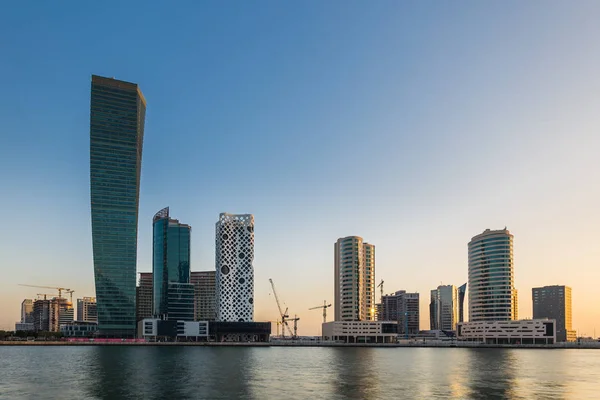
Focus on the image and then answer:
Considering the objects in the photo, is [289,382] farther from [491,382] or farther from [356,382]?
[491,382]

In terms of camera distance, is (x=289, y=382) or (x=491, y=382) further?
(x=491, y=382)

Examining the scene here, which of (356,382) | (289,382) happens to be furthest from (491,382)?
(289,382)

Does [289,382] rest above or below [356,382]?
above

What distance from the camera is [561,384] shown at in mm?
110125

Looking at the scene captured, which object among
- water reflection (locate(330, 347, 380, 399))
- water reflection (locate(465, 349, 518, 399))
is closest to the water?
water reflection (locate(465, 349, 518, 399))

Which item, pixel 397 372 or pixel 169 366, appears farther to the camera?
pixel 169 366

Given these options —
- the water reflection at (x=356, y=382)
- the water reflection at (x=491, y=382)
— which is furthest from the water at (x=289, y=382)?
the water reflection at (x=356, y=382)

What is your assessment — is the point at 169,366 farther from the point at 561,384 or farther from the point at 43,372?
the point at 561,384

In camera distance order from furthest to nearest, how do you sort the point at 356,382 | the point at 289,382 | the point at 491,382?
the point at 491,382 → the point at 356,382 → the point at 289,382

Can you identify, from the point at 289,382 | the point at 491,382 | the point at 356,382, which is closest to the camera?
the point at 289,382

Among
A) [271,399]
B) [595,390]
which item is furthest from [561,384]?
[271,399]

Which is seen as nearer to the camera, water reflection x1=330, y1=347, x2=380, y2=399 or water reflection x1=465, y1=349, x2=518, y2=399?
water reflection x1=330, y1=347, x2=380, y2=399

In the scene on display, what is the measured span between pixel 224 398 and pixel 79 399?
20.9 m

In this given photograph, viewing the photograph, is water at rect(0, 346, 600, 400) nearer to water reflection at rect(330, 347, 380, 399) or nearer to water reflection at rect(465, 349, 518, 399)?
water reflection at rect(465, 349, 518, 399)
